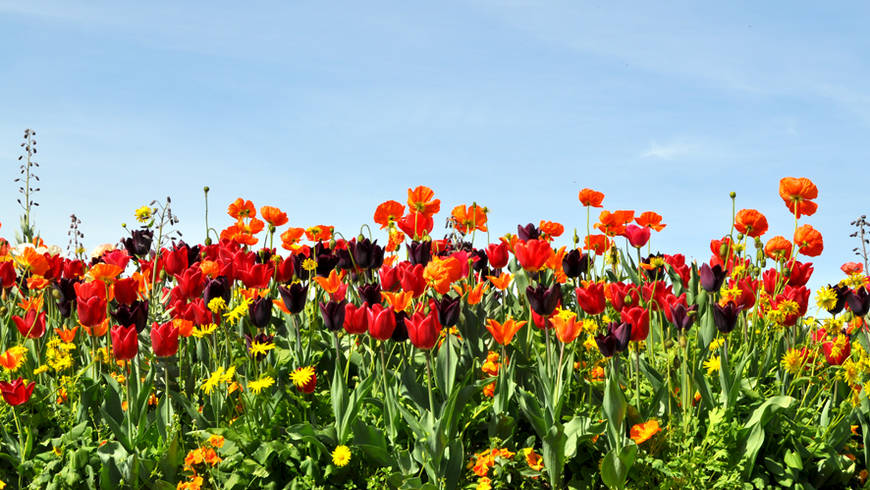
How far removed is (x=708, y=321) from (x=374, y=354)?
77.5 inches

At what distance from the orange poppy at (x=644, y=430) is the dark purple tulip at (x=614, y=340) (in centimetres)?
39

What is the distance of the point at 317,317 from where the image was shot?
17.2 feet

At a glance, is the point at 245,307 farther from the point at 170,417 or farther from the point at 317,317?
the point at 317,317

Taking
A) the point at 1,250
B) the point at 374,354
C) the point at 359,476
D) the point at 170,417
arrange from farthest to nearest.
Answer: the point at 1,250, the point at 374,354, the point at 170,417, the point at 359,476

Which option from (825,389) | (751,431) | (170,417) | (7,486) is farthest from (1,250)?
(825,389)

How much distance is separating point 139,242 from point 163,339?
245 centimetres

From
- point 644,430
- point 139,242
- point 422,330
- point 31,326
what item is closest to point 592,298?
point 644,430

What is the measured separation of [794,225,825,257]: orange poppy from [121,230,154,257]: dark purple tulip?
466 cm

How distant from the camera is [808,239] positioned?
5422 millimetres

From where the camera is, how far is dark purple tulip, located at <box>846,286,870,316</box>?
4.70 meters

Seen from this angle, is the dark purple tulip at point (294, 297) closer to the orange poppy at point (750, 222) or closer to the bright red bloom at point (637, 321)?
the bright red bloom at point (637, 321)

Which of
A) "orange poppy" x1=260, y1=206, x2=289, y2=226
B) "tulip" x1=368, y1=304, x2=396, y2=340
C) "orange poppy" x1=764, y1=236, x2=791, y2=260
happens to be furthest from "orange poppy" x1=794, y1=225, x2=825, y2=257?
"orange poppy" x1=260, y1=206, x2=289, y2=226

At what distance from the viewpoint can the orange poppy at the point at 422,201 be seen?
5.32m

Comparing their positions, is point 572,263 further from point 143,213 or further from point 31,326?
point 31,326
